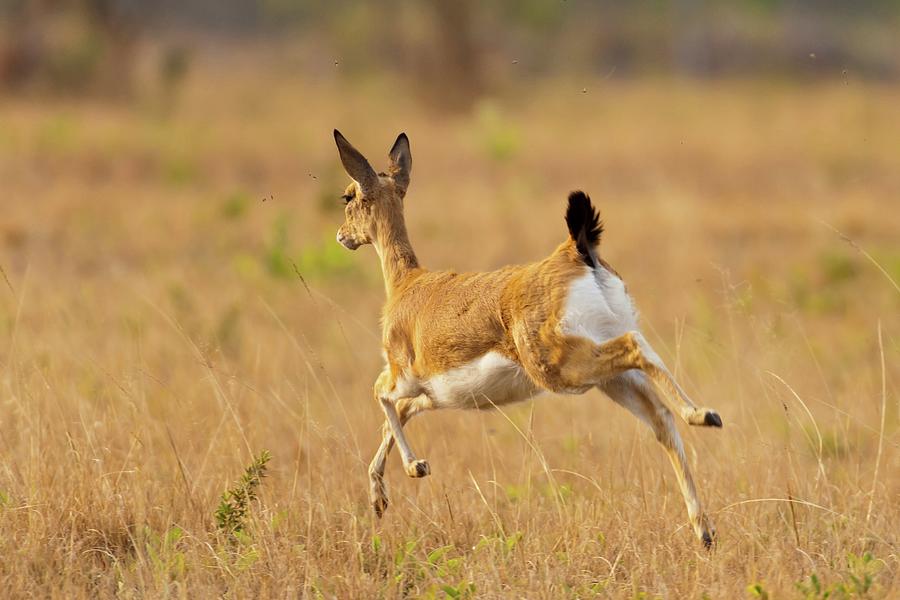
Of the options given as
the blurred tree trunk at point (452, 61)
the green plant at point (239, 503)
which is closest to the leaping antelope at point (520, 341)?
the green plant at point (239, 503)

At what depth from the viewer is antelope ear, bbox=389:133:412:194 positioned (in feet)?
20.9

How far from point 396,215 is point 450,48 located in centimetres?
2247

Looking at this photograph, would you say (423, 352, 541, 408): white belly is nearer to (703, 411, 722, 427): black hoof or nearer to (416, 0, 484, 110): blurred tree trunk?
(703, 411, 722, 427): black hoof

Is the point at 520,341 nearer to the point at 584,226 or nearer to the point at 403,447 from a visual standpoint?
the point at 584,226

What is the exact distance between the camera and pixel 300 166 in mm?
17422

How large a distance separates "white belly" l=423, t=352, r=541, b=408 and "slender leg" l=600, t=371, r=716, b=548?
359 mm

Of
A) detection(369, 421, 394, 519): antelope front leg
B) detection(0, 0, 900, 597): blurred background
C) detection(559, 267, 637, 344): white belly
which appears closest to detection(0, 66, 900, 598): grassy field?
detection(0, 0, 900, 597): blurred background

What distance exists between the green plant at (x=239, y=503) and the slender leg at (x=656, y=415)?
149 centimetres

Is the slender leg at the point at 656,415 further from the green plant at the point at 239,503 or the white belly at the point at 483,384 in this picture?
the green plant at the point at 239,503

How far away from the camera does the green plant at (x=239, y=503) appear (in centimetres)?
528

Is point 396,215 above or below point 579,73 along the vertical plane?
above

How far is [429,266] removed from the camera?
12297 millimetres

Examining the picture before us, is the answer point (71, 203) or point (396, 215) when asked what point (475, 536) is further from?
point (71, 203)

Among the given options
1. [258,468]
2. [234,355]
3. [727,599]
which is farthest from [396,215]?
[234,355]
